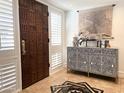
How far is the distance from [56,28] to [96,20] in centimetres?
131

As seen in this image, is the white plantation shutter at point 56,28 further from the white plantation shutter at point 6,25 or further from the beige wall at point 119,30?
the beige wall at point 119,30

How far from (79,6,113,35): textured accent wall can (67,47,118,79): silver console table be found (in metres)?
0.72

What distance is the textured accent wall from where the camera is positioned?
3506 millimetres

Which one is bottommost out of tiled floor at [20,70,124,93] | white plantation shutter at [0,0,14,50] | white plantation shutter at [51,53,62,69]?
tiled floor at [20,70,124,93]

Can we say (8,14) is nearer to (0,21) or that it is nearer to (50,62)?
(0,21)

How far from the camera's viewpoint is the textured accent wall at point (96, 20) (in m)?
3.51

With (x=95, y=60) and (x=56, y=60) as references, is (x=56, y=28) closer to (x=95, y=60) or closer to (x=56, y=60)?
(x=56, y=60)

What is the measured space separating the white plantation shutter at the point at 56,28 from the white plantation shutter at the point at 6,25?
5.03 ft

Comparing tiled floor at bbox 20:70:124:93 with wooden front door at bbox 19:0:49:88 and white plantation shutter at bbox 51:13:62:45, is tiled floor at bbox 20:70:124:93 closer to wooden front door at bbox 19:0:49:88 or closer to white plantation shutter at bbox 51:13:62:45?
wooden front door at bbox 19:0:49:88

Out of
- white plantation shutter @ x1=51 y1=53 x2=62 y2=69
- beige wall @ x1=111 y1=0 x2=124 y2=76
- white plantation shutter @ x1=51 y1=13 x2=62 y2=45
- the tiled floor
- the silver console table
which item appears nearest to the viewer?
the tiled floor

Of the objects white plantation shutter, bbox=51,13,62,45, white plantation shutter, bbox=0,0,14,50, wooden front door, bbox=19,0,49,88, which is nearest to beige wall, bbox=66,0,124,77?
white plantation shutter, bbox=51,13,62,45

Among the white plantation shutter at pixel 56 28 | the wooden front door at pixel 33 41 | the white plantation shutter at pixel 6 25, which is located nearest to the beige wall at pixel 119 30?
the white plantation shutter at pixel 56 28

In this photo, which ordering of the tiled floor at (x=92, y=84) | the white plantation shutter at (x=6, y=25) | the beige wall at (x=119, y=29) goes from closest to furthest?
the white plantation shutter at (x=6, y=25), the tiled floor at (x=92, y=84), the beige wall at (x=119, y=29)

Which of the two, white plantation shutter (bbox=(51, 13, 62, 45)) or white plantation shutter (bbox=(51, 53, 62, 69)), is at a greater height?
white plantation shutter (bbox=(51, 13, 62, 45))
